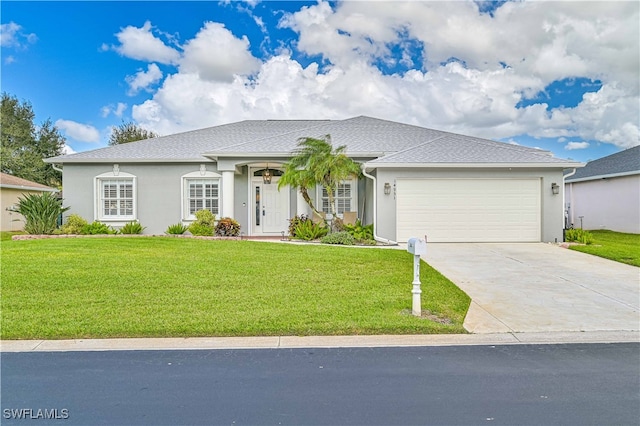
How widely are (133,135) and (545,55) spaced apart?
35.6 meters

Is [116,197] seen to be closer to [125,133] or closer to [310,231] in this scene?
[310,231]

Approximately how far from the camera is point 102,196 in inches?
651

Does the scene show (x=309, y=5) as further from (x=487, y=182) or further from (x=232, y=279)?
(x=232, y=279)

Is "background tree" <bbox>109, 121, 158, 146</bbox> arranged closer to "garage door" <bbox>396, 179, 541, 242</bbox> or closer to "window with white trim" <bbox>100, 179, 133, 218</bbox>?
"window with white trim" <bbox>100, 179, 133, 218</bbox>

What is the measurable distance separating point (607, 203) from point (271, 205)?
16.9 metres

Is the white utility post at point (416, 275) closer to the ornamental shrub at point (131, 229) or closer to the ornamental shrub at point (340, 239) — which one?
the ornamental shrub at point (340, 239)

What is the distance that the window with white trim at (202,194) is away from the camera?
16578 mm

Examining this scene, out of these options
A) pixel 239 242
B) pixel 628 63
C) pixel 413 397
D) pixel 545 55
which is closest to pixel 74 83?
pixel 239 242

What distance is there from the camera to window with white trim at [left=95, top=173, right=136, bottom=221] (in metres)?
16.5

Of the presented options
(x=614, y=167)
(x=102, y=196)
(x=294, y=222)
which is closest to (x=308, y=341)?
(x=294, y=222)

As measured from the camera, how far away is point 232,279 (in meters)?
8.08

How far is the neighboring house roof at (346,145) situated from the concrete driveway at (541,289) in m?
3.66

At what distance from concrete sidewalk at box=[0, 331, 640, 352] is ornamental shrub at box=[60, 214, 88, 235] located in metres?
11.5

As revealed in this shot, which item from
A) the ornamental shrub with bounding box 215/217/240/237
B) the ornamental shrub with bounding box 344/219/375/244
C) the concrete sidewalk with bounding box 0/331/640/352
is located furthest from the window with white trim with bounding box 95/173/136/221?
the concrete sidewalk with bounding box 0/331/640/352
